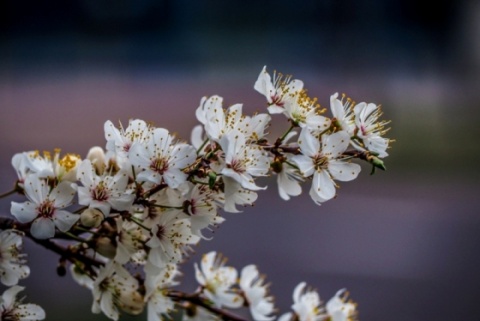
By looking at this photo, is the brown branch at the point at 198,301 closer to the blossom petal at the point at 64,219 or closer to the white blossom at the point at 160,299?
the white blossom at the point at 160,299

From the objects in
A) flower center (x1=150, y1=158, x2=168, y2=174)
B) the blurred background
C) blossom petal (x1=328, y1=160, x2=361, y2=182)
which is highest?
the blurred background

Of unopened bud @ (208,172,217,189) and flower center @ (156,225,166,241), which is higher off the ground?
unopened bud @ (208,172,217,189)

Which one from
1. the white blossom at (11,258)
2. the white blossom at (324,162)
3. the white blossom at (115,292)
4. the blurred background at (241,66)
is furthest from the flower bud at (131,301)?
the blurred background at (241,66)

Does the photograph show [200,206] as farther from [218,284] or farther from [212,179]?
[218,284]

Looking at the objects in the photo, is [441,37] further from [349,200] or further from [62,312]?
[62,312]

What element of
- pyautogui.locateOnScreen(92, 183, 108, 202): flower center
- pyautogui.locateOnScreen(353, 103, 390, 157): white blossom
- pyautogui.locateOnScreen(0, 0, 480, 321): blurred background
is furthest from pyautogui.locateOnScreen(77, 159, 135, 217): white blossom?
pyautogui.locateOnScreen(0, 0, 480, 321): blurred background

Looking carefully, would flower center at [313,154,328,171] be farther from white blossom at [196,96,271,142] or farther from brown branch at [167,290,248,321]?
brown branch at [167,290,248,321]

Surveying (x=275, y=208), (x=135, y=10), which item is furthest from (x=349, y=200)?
(x=135, y=10)
